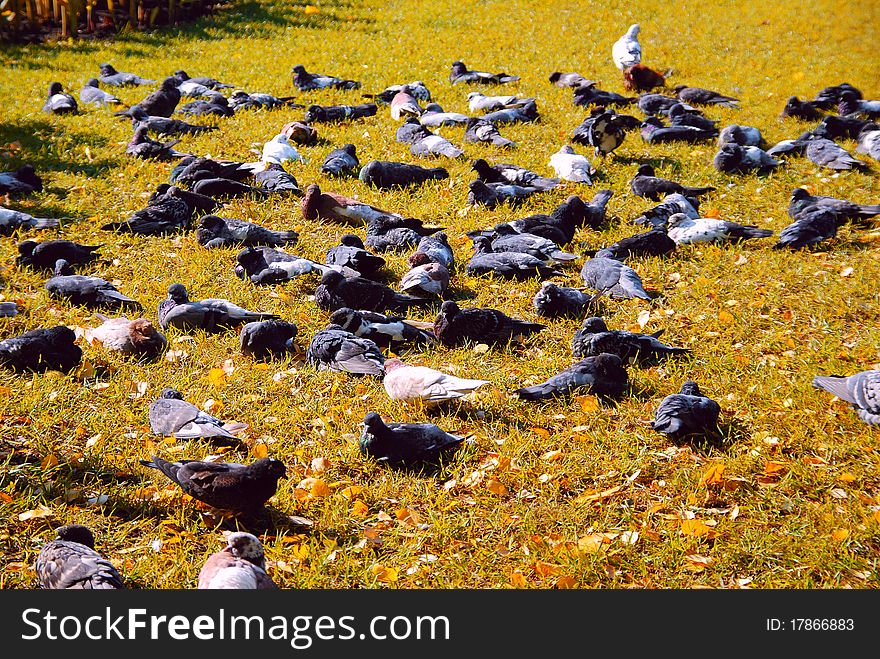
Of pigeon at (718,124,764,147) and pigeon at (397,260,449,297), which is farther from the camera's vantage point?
pigeon at (718,124,764,147)

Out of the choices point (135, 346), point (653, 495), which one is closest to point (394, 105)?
point (135, 346)

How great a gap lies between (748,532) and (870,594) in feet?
1.97

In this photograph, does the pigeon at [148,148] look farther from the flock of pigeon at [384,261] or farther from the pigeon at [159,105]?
the pigeon at [159,105]

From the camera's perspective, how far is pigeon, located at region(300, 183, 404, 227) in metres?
7.84

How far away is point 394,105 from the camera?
1153cm

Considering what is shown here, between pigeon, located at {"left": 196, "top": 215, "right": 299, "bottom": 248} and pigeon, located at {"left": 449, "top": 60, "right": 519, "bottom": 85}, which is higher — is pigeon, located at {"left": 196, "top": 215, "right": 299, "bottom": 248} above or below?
below

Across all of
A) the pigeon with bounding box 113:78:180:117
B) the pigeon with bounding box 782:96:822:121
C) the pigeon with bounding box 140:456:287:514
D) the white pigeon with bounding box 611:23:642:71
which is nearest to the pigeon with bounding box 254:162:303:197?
the pigeon with bounding box 113:78:180:117

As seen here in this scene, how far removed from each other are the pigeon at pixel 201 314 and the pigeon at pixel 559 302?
6.57 ft

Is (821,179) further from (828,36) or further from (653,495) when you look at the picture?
(828,36)

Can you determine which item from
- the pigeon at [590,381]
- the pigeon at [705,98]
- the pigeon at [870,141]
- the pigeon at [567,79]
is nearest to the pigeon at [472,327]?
the pigeon at [590,381]

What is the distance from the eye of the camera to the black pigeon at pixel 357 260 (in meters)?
6.54

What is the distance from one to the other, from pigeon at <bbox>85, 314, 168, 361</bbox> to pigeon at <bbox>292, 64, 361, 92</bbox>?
26.6ft

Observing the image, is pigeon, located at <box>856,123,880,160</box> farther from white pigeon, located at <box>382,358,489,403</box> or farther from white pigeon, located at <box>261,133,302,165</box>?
white pigeon, located at <box>382,358,489,403</box>

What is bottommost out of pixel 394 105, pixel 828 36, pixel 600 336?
pixel 600 336
